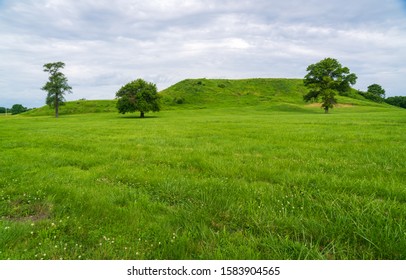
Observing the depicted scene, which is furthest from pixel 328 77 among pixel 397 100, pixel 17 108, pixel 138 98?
pixel 17 108

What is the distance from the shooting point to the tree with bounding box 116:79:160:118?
62.8 meters

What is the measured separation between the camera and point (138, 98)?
64000 millimetres

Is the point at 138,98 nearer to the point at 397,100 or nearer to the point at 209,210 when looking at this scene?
the point at 209,210

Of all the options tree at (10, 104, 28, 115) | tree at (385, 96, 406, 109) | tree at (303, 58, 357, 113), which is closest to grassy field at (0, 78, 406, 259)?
tree at (303, 58, 357, 113)

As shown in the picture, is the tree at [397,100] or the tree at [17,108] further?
the tree at [17,108]

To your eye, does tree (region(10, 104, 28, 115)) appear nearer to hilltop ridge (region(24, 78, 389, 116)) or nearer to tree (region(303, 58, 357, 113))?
hilltop ridge (region(24, 78, 389, 116))

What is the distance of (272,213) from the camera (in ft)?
13.4

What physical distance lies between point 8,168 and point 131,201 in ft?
18.8

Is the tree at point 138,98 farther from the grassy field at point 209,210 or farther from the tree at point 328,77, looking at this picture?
the grassy field at point 209,210

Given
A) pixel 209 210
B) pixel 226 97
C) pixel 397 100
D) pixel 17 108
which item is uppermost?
pixel 397 100

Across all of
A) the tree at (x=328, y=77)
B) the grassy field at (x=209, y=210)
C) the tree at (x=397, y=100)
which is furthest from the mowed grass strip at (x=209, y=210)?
the tree at (x=397, y=100)

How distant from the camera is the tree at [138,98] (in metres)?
62.8
